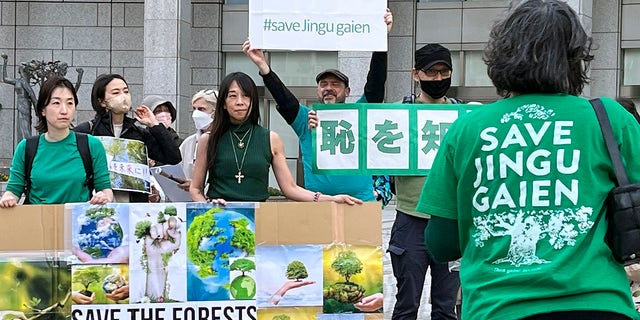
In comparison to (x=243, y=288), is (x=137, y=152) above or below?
above

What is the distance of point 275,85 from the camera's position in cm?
687

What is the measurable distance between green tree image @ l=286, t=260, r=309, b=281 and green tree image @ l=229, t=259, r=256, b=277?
0.69 ft

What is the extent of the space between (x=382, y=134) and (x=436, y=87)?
0.45 meters

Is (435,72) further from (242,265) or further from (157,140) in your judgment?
(157,140)

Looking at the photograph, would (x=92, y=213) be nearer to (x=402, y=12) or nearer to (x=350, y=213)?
(x=350, y=213)

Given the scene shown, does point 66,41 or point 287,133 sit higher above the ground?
point 66,41

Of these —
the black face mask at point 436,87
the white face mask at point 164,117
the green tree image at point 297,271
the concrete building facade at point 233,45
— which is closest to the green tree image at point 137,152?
the green tree image at point 297,271

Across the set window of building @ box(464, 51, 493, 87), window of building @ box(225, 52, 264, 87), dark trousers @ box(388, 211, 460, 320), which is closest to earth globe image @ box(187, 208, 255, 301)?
dark trousers @ box(388, 211, 460, 320)

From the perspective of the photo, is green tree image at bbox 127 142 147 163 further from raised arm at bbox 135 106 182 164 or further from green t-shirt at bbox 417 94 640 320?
green t-shirt at bbox 417 94 640 320

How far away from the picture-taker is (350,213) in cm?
607

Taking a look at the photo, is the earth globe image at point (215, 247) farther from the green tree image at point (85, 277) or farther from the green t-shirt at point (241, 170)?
the green tree image at point (85, 277)

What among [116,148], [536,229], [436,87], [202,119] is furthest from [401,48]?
[536,229]

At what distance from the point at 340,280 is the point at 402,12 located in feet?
63.9

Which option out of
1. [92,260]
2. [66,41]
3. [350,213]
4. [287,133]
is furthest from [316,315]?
[66,41]
